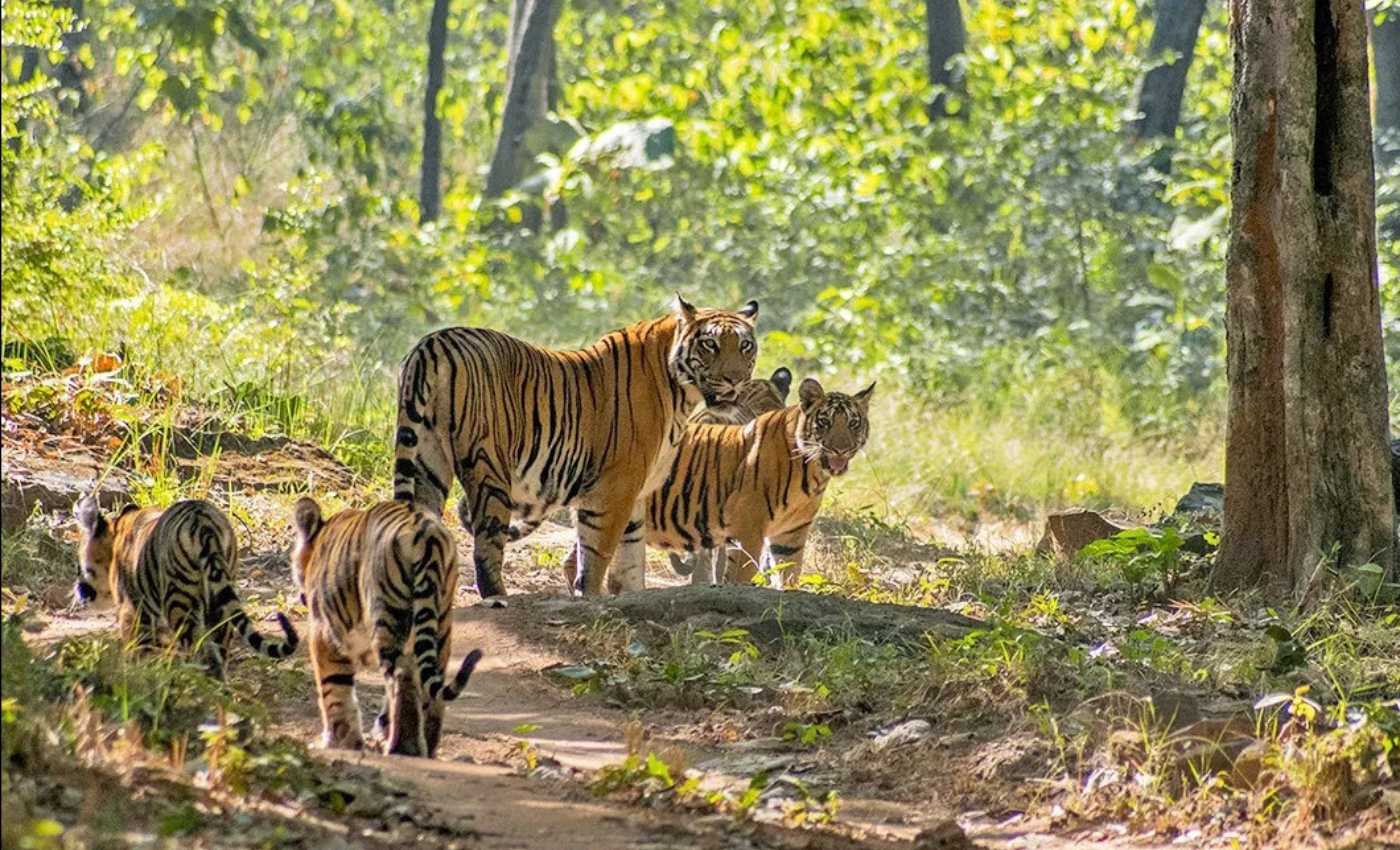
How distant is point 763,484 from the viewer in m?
9.60

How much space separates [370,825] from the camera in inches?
201

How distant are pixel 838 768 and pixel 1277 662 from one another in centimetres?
153

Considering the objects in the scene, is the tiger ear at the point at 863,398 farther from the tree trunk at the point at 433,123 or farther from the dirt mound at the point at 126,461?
the tree trunk at the point at 433,123

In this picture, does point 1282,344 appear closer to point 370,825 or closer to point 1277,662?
point 1277,662

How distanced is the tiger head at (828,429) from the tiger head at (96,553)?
332 centimetres

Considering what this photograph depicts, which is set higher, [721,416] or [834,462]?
[721,416]

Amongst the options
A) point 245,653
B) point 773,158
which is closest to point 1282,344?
point 245,653

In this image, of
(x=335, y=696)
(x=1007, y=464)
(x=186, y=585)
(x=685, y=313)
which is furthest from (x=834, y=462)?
(x=1007, y=464)

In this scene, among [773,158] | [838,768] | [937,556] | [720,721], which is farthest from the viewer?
[773,158]

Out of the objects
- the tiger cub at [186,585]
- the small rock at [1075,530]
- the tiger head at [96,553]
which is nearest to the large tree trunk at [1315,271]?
the small rock at [1075,530]

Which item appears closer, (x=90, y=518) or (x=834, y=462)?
(x=90, y=518)

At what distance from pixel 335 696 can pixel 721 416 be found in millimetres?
3635

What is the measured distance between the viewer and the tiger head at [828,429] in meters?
9.52

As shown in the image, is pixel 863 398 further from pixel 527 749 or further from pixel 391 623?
pixel 391 623
